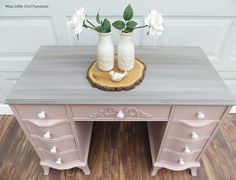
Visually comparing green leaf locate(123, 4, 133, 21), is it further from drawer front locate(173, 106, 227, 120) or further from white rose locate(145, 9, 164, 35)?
drawer front locate(173, 106, 227, 120)

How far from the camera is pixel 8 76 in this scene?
143 cm

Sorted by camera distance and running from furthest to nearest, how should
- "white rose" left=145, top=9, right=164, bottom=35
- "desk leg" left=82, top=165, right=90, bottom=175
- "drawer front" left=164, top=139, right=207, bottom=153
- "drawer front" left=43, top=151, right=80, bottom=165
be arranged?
"desk leg" left=82, top=165, right=90, bottom=175, "drawer front" left=43, top=151, right=80, bottom=165, "drawer front" left=164, top=139, right=207, bottom=153, "white rose" left=145, top=9, right=164, bottom=35

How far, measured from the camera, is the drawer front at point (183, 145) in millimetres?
976

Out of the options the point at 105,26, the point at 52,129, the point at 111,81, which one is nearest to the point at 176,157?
the point at 111,81

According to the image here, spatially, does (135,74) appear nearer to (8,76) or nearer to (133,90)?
(133,90)

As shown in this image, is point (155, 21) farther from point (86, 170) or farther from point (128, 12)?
point (86, 170)

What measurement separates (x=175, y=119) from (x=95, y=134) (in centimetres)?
83

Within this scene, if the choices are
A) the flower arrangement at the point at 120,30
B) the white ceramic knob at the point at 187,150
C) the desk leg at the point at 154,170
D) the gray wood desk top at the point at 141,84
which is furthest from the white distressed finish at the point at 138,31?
the desk leg at the point at 154,170

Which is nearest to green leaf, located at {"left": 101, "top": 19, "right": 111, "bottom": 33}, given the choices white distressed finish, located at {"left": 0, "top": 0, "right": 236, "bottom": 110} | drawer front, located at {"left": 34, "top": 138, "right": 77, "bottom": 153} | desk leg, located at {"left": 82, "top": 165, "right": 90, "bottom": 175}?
white distressed finish, located at {"left": 0, "top": 0, "right": 236, "bottom": 110}

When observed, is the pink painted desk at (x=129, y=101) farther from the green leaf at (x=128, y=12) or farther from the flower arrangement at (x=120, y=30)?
the green leaf at (x=128, y=12)

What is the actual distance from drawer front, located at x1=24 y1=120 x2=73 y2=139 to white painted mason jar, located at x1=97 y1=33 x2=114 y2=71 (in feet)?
1.13

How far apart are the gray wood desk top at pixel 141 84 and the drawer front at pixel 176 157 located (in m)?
0.45

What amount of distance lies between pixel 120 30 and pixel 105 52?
126 millimetres

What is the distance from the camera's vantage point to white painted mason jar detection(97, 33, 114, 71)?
848 millimetres
